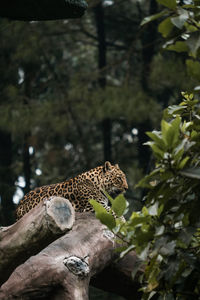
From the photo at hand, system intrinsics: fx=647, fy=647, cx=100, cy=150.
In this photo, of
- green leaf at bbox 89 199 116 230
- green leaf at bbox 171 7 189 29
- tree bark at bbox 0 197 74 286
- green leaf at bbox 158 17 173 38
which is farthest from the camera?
tree bark at bbox 0 197 74 286

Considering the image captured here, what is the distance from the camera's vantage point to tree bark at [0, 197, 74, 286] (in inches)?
129

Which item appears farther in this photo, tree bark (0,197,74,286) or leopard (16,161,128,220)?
leopard (16,161,128,220)

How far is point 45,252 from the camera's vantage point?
370cm

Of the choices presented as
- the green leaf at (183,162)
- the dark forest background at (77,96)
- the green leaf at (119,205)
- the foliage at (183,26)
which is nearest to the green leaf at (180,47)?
the foliage at (183,26)

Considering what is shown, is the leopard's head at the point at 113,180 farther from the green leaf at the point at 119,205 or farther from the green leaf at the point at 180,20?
the green leaf at the point at 180,20

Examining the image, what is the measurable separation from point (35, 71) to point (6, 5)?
835 cm

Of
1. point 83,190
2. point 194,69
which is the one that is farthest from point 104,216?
point 83,190

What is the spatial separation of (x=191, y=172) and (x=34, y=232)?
1.27m

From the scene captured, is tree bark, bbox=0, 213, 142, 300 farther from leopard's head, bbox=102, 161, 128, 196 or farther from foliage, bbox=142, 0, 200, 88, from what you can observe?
foliage, bbox=142, 0, 200, 88

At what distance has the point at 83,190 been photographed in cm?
482

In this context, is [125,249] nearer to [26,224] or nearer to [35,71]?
[26,224]

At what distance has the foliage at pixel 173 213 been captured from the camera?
7.54 ft

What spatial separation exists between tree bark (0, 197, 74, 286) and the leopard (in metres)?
1.26

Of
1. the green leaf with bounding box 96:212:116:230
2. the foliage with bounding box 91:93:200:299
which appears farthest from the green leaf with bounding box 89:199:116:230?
the foliage with bounding box 91:93:200:299
